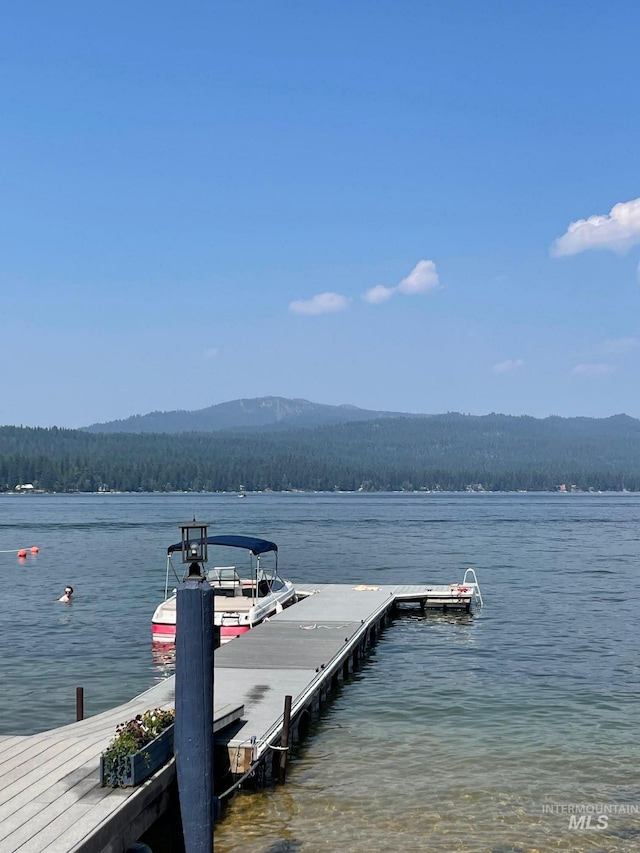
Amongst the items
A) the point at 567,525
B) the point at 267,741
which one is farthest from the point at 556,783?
the point at 567,525

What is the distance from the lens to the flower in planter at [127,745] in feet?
46.4

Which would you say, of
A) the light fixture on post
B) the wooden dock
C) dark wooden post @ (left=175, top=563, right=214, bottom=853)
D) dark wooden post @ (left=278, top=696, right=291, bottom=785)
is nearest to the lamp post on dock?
dark wooden post @ (left=175, top=563, right=214, bottom=853)

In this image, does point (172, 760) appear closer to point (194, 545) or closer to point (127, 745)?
point (127, 745)

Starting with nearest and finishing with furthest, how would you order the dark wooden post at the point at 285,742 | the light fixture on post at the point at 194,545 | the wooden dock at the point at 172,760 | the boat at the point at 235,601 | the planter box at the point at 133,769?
1. the wooden dock at the point at 172,760
2. the planter box at the point at 133,769
3. the light fixture on post at the point at 194,545
4. the dark wooden post at the point at 285,742
5. the boat at the point at 235,601

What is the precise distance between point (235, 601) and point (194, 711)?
21263 millimetres

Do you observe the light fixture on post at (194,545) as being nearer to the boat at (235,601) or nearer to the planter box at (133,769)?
the planter box at (133,769)

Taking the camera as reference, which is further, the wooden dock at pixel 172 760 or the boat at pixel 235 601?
the boat at pixel 235 601

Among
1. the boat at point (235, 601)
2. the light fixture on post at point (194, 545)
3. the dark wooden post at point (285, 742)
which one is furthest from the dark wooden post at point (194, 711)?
the boat at point (235, 601)

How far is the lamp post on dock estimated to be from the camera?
14.8 meters

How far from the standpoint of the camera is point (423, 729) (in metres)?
23.3

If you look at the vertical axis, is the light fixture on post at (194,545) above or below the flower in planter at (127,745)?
above

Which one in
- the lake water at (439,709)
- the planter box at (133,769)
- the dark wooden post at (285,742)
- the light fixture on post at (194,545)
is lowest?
the lake water at (439,709)

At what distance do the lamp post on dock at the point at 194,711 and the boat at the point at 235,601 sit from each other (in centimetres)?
1618

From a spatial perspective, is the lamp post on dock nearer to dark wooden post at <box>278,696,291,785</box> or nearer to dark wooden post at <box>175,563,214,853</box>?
dark wooden post at <box>175,563,214,853</box>
